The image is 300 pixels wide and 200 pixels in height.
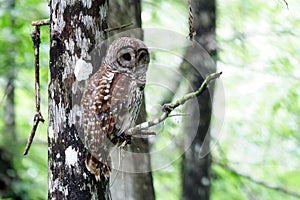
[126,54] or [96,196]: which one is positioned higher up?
[126,54]

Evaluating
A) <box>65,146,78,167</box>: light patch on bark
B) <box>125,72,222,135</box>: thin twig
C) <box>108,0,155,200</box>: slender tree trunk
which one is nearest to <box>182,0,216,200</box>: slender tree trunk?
<box>108,0,155,200</box>: slender tree trunk

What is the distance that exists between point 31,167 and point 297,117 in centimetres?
329

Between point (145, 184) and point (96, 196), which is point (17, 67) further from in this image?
point (96, 196)

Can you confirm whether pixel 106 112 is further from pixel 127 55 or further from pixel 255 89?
pixel 255 89

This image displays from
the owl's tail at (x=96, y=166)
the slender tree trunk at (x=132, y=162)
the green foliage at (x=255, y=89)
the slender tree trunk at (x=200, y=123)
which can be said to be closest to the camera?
the owl's tail at (x=96, y=166)

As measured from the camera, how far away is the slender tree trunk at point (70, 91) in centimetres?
305

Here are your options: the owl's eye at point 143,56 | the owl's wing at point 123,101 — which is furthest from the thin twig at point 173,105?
the owl's eye at point 143,56

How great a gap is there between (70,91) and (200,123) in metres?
2.27

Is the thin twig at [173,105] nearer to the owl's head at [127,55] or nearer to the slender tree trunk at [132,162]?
the owl's head at [127,55]

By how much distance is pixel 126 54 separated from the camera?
3.21 metres

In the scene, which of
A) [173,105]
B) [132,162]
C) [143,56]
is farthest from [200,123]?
[173,105]

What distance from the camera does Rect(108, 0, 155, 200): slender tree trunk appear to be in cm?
446

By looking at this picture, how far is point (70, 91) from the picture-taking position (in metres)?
3.12

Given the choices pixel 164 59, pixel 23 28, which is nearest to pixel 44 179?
pixel 23 28
